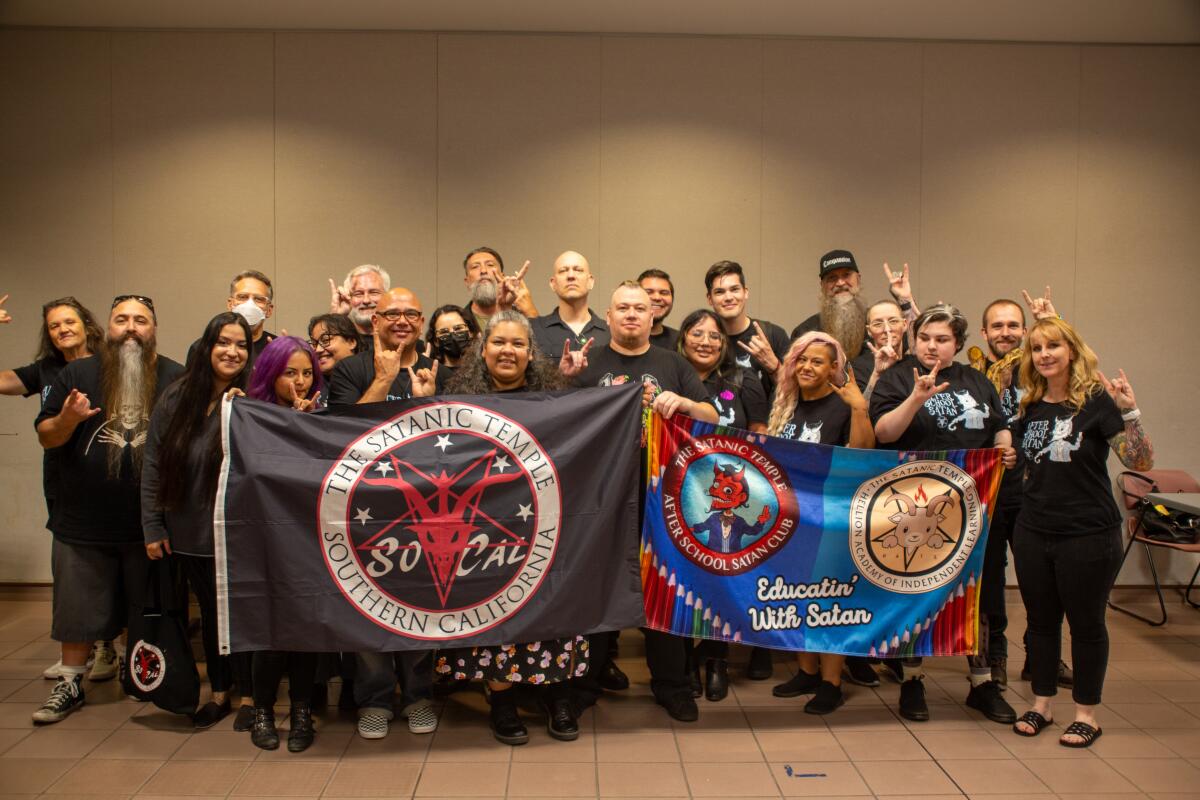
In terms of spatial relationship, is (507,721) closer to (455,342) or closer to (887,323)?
(455,342)

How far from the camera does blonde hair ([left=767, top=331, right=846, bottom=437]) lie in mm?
3762

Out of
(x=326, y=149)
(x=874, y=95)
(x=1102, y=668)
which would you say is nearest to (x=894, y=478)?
(x=1102, y=668)

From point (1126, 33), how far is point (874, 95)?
1577 millimetres

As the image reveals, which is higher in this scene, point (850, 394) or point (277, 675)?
point (850, 394)

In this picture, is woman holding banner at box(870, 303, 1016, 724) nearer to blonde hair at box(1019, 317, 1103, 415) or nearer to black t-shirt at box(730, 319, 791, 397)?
blonde hair at box(1019, 317, 1103, 415)

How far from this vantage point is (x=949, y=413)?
12.6 feet

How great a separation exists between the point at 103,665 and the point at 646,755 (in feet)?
8.49

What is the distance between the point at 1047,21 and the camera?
18.5ft

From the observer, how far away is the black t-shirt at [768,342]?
4430mm

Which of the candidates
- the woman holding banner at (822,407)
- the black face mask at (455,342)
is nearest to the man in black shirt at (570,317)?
the black face mask at (455,342)

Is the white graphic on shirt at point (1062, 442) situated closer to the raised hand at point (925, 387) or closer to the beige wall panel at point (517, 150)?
the raised hand at point (925, 387)

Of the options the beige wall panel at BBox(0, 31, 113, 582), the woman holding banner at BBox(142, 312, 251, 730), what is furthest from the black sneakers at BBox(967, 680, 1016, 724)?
the beige wall panel at BBox(0, 31, 113, 582)

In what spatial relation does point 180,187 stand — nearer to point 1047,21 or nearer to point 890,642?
point 890,642

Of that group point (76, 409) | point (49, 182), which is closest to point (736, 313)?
point (76, 409)
